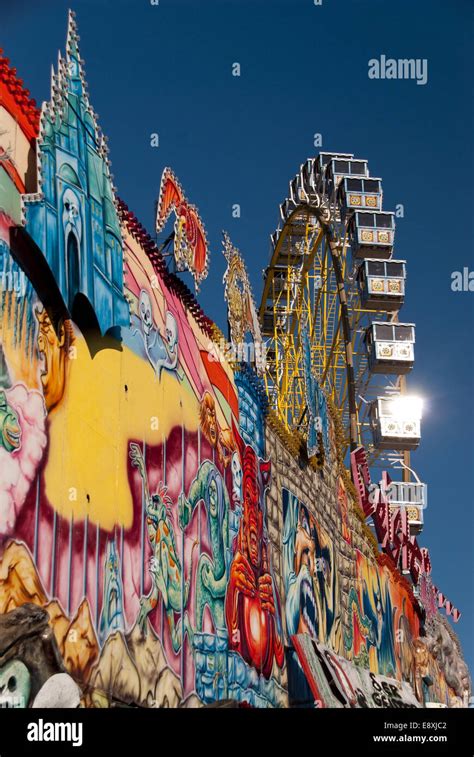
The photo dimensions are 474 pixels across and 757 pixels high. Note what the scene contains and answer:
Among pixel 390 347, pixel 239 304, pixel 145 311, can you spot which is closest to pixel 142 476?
pixel 145 311

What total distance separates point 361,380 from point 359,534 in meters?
9.96

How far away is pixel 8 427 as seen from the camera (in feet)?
29.0

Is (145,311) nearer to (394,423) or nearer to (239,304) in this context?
(239,304)

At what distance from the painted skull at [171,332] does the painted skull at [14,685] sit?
206 inches

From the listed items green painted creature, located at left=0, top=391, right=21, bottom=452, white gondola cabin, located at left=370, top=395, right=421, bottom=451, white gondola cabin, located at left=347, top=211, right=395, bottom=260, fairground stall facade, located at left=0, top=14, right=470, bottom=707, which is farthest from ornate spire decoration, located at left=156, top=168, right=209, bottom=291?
white gondola cabin, located at left=370, top=395, right=421, bottom=451

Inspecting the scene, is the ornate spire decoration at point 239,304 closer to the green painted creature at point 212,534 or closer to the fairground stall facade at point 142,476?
the fairground stall facade at point 142,476

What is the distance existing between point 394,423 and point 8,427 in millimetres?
25706

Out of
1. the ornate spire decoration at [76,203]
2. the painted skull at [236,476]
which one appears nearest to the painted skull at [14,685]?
the ornate spire decoration at [76,203]

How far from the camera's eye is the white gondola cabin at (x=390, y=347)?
32.5 meters

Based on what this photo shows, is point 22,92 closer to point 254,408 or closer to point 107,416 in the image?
point 107,416

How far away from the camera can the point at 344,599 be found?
2105 centimetres
